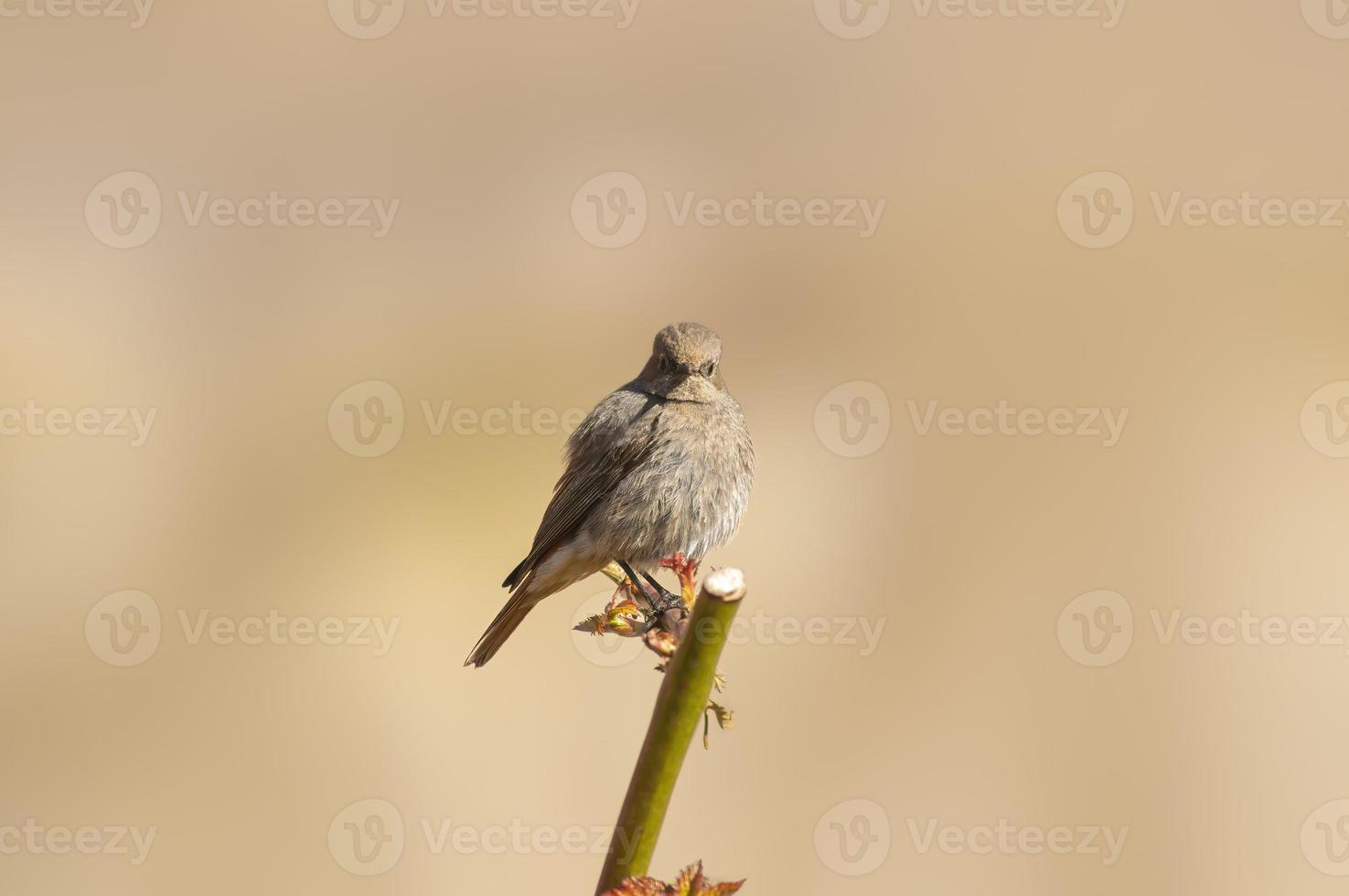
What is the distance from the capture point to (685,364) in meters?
5.82

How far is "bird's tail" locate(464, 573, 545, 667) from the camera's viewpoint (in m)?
5.83

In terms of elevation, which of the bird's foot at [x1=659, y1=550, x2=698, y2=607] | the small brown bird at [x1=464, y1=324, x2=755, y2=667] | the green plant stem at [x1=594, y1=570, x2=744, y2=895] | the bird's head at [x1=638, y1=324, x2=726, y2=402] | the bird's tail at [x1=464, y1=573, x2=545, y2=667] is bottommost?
the green plant stem at [x1=594, y1=570, x2=744, y2=895]

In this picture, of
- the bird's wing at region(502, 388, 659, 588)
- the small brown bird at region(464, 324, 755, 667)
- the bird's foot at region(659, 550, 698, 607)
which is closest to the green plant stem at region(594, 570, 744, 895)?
the bird's foot at region(659, 550, 698, 607)

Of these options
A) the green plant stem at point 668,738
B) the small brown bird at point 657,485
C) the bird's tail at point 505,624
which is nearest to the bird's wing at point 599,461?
the small brown bird at point 657,485

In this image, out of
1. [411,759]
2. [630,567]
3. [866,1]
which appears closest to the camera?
[630,567]

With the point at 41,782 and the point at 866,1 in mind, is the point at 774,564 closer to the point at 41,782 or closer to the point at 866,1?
the point at 41,782

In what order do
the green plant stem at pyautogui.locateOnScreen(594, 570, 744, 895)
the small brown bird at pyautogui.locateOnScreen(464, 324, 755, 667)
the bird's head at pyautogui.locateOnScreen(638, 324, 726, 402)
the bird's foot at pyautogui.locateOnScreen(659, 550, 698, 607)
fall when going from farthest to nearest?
1. the small brown bird at pyautogui.locateOnScreen(464, 324, 755, 667)
2. the bird's head at pyautogui.locateOnScreen(638, 324, 726, 402)
3. the bird's foot at pyautogui.locateOnScreen(659, 550, 698, 607)
4. the green plant stem at pyautogui.locateOnScreen(594, 570, 744, 895)

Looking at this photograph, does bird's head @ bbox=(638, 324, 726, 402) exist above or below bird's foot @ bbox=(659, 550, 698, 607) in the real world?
above

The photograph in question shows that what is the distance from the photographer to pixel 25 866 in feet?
31.1

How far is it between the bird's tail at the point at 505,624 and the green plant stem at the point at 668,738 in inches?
140

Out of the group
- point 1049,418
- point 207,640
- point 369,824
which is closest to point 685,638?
point 369,824

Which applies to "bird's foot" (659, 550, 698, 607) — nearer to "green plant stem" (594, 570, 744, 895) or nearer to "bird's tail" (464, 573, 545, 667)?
"green plant stem" (594, 570, 744, 895)

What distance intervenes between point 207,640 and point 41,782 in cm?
161

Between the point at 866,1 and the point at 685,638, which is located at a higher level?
the point at 866,1
